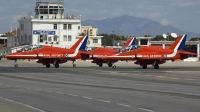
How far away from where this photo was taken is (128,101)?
66.1ft

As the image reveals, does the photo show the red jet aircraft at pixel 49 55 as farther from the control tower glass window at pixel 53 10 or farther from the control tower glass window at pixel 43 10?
the control tower glass window at pixel 43 10

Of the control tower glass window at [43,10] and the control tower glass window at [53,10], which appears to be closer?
the control tower glass window at [53,10]

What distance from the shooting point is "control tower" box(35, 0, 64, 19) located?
4350 inches

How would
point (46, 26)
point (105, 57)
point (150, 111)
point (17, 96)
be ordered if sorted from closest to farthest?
point (150, 111), point (17, 96), point (105, 57), point (46, 26)

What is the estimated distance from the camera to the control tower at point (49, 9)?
11050 centimetres

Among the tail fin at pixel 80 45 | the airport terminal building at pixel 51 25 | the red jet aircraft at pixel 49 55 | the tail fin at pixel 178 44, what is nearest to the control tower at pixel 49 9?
the airport terminal building at pixel 51 25

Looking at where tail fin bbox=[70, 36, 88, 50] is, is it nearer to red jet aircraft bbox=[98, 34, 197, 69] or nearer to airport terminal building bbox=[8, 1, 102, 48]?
red jet aircraft bbox=[98, 34, 197, 69]

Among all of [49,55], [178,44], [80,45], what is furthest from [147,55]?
→ [49,55]

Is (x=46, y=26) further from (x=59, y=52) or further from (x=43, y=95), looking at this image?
(x=43, y=95)

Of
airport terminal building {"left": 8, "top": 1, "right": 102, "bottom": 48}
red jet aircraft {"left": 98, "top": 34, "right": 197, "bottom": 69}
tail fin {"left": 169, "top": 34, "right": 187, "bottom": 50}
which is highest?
airport terminal building {"left": 8, "top": 1, "right": 102, "bottom": 48}

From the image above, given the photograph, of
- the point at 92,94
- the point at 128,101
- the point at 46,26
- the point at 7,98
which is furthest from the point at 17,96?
the point at 46,26

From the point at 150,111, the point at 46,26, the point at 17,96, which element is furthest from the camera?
the point at 46,26

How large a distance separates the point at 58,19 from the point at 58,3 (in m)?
3.32

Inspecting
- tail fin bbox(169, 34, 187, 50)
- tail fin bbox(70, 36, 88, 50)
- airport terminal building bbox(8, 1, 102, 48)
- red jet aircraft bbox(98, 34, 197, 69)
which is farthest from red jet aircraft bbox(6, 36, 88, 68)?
airport terminal building bbox(8, 1, 102, 48)
